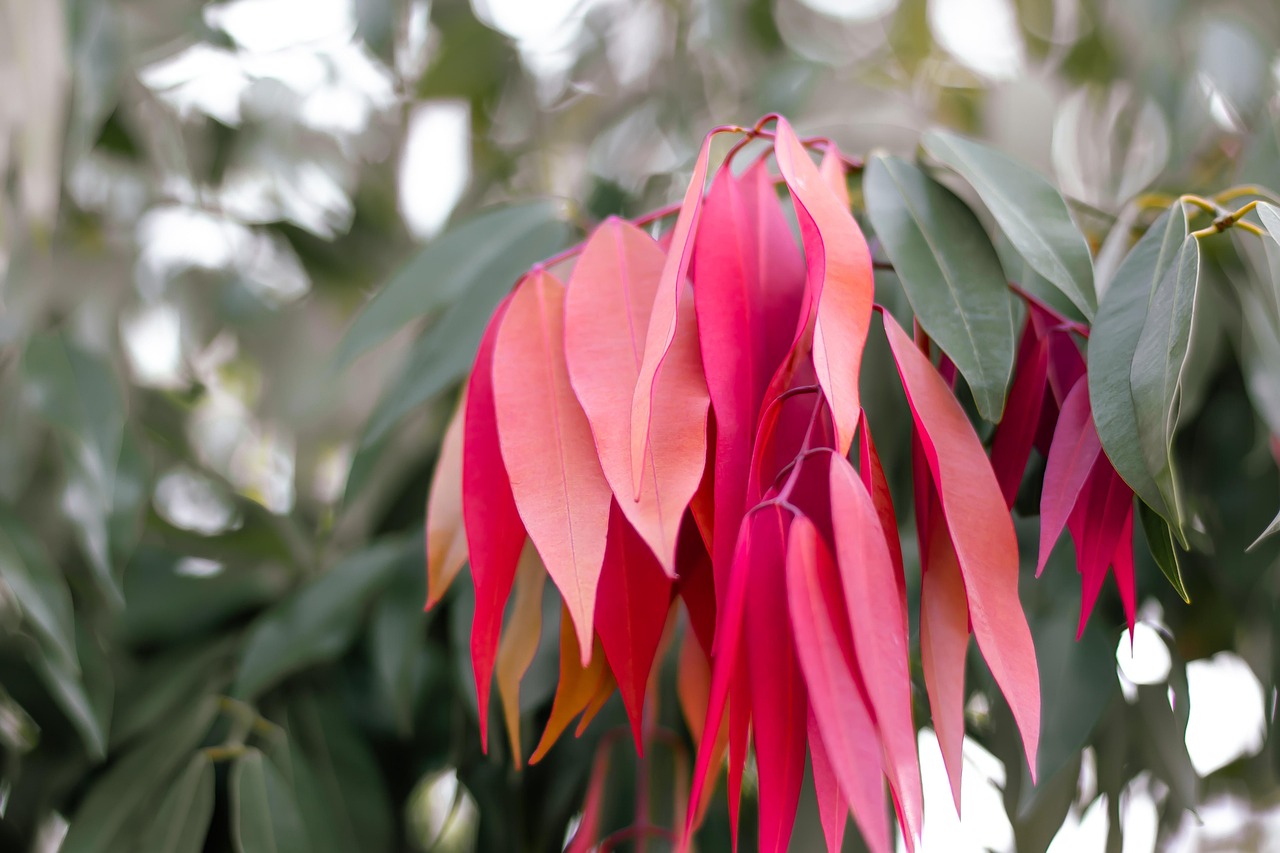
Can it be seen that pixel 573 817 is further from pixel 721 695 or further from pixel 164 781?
pixel 721 695

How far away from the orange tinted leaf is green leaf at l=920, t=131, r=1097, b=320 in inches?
7.5

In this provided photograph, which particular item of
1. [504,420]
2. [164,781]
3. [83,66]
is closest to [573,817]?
[164,781]

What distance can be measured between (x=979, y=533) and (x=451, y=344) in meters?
0.24

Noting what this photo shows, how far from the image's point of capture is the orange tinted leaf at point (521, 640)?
31cm

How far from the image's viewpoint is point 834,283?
246mm

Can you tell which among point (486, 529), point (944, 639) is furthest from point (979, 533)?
point (486, 529)

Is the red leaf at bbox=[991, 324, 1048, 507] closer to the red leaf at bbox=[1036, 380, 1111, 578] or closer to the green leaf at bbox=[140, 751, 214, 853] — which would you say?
the red leaf at bbox=[1036, 380, 1111, 578]

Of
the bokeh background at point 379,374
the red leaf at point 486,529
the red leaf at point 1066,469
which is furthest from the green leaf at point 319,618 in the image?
the red leaf at point 1066,469

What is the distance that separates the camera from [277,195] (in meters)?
0.78

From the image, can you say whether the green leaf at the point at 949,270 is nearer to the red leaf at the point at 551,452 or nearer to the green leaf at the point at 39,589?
the red leaf at the point at 551,452

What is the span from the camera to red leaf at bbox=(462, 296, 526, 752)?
27 centimetres

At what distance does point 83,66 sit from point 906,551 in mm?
466

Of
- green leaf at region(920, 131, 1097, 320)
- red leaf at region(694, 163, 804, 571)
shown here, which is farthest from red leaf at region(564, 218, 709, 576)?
green leaf at region(920, 131, 1097, 320)

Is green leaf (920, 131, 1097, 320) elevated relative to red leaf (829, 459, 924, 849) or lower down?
elevated
